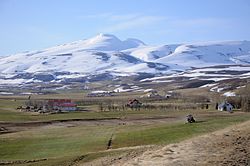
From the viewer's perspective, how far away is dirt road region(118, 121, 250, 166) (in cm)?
1939

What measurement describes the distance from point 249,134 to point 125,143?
18.5 m

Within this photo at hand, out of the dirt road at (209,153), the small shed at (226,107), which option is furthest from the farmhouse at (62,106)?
the dirt road at (209,153)

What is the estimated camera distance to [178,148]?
22.3 m

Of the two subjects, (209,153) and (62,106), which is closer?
(209,153)

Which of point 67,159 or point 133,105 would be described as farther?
point 133,105

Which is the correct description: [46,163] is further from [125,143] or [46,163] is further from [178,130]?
[178,130]

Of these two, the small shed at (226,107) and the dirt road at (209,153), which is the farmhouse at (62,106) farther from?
the dirt road at (209,153)

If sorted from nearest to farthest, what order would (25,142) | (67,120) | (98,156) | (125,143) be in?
(98,156) → (125,143) → (25,142) → (67,120)

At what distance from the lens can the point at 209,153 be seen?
20.6 m

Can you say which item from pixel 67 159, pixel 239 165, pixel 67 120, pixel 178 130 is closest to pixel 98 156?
pixel 67 159

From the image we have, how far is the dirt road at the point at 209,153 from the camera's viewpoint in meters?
19.4

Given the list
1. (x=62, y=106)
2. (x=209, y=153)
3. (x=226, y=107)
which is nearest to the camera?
(x=209, y=153)

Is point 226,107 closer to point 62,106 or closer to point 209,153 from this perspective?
point 62,106

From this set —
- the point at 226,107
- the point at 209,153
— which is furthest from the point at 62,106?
the point at 209,153
